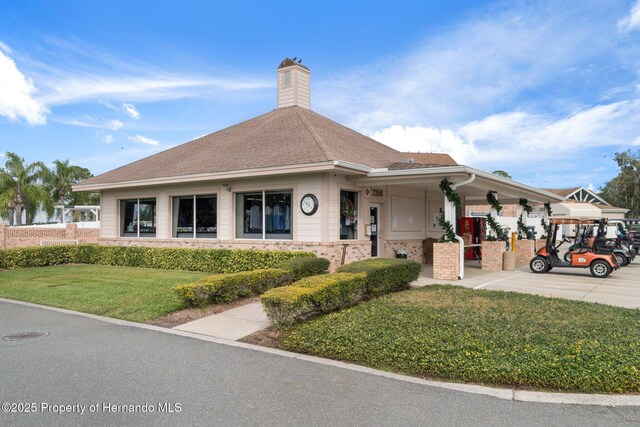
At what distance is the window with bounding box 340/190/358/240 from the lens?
43.5ft

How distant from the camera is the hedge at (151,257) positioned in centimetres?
1295

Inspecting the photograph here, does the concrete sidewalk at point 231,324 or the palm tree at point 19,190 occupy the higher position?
the palm tree at point 19,190

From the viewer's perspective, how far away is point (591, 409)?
4172 millimetres

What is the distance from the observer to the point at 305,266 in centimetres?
1073

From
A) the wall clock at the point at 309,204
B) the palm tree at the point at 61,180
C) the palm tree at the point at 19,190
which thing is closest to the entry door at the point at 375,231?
the wall clock at the point at 309,204

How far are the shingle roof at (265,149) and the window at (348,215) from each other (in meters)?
1.10

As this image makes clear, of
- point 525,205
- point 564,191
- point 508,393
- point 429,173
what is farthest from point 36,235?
point 564,191

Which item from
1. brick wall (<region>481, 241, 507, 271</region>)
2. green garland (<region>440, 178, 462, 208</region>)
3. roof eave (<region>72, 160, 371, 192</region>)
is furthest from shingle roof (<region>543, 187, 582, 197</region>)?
roof eave (<region>72, 160, 371, 192</region>)

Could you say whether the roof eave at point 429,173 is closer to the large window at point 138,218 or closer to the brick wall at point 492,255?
the brick wall at point 492,255

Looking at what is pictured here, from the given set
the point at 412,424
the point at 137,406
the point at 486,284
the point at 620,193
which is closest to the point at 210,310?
the point at 137,406

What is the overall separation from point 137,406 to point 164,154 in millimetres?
16683

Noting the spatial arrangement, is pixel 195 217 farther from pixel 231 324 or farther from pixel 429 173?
pixel 231 324

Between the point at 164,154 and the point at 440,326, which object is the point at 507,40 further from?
the point at 164,154

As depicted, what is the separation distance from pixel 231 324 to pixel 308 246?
17.9ft
